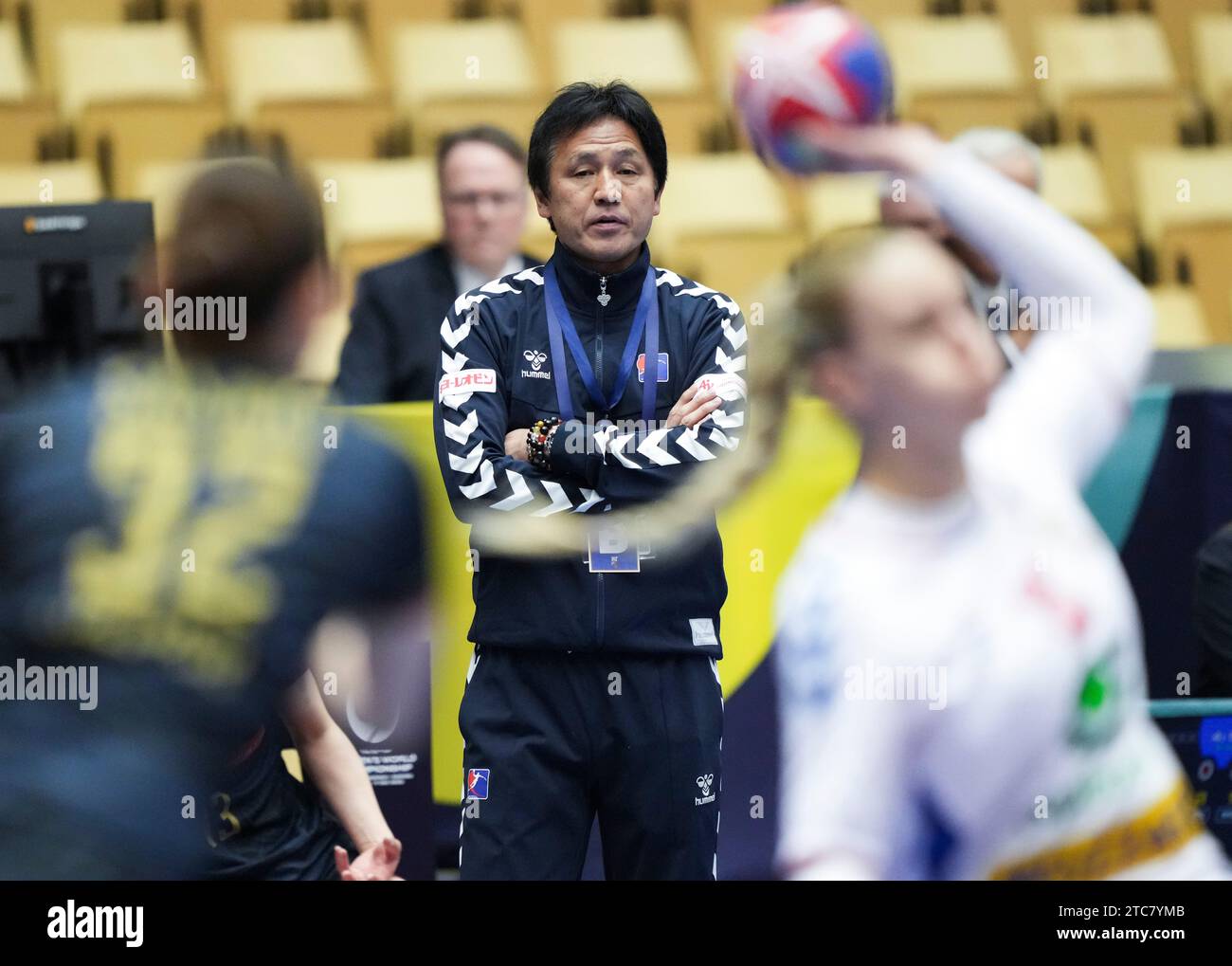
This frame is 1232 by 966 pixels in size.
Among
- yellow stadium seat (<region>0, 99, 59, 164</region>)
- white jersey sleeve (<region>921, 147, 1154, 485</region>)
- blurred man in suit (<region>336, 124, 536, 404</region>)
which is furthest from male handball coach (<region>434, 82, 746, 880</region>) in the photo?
yellow stadium seat (<region>0, 99, 59, 164</region>)

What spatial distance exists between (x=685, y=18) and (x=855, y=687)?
4761mm

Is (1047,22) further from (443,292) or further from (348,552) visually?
(348,552)

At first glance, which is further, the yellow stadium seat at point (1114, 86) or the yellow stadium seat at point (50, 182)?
the yellow stadium seat at point (1114, 86)

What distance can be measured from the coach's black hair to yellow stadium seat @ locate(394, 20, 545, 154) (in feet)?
8.54

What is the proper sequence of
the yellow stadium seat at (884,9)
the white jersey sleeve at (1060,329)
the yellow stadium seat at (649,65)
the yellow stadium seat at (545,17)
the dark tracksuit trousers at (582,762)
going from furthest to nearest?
1. the yellow stadium seat at (884,9)
2. the yellow stadium seat at (545,17)
3. the yellow stadium seat at (649,65)
4. the dark tracksuit trousers at (582,762)
5. the white jersey sleeve at (1060,329)

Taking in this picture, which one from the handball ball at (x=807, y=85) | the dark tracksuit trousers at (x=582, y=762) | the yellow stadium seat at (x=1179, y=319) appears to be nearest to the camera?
the dark tracksuit trousers at (x=582, y=762)

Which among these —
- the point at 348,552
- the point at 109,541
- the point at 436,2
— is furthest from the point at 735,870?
the point at 436,2

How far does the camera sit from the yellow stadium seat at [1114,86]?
22.7 feet

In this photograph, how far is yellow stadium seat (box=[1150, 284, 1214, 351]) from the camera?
5719 millimetres

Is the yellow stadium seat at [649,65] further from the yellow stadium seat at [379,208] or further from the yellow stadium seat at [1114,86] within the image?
the yellow stadium seat at [1114,86]

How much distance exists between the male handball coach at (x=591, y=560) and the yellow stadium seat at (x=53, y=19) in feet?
12.4

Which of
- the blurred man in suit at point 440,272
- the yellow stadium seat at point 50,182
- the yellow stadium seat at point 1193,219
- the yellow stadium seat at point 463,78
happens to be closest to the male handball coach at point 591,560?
the blurred man in suit at point 440,272

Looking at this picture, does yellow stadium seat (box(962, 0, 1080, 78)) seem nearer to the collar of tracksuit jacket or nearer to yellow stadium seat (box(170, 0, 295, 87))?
yellow stadium seat (box(170, 0, 295, 87))

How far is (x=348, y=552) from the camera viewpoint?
2.57 meters
